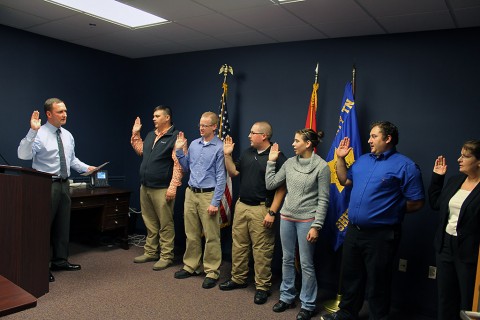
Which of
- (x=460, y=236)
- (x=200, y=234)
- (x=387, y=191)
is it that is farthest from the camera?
(x=200, y=234)

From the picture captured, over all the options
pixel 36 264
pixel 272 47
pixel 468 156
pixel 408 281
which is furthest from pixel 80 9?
pixel 408 281

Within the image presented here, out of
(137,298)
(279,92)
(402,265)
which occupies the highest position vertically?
(279,92)

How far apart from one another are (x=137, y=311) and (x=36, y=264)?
1.20 meters

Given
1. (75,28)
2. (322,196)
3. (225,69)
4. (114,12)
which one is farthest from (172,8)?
(322,196)

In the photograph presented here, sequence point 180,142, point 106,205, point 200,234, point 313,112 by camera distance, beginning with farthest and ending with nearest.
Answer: point 106,205, point 200,234, point 180,142, point 313,112

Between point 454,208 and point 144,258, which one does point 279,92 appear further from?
point 144,258

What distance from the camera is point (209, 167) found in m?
3.45

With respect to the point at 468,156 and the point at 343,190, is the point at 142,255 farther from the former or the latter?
the point at 468,156

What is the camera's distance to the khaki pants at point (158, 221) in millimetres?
3807

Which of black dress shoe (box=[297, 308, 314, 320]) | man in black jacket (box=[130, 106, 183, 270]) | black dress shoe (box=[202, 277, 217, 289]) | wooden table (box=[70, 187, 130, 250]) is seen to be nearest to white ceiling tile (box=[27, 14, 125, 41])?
man in black jacket (box=[130, 106, 183, 270])

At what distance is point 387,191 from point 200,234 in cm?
184

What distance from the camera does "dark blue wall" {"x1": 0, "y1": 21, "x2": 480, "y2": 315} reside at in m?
3.09

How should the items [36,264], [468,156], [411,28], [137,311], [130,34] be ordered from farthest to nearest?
[130,34] → [411,28] → [137,311] → [468,156] → [36,264]

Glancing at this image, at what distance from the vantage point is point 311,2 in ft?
8.77
